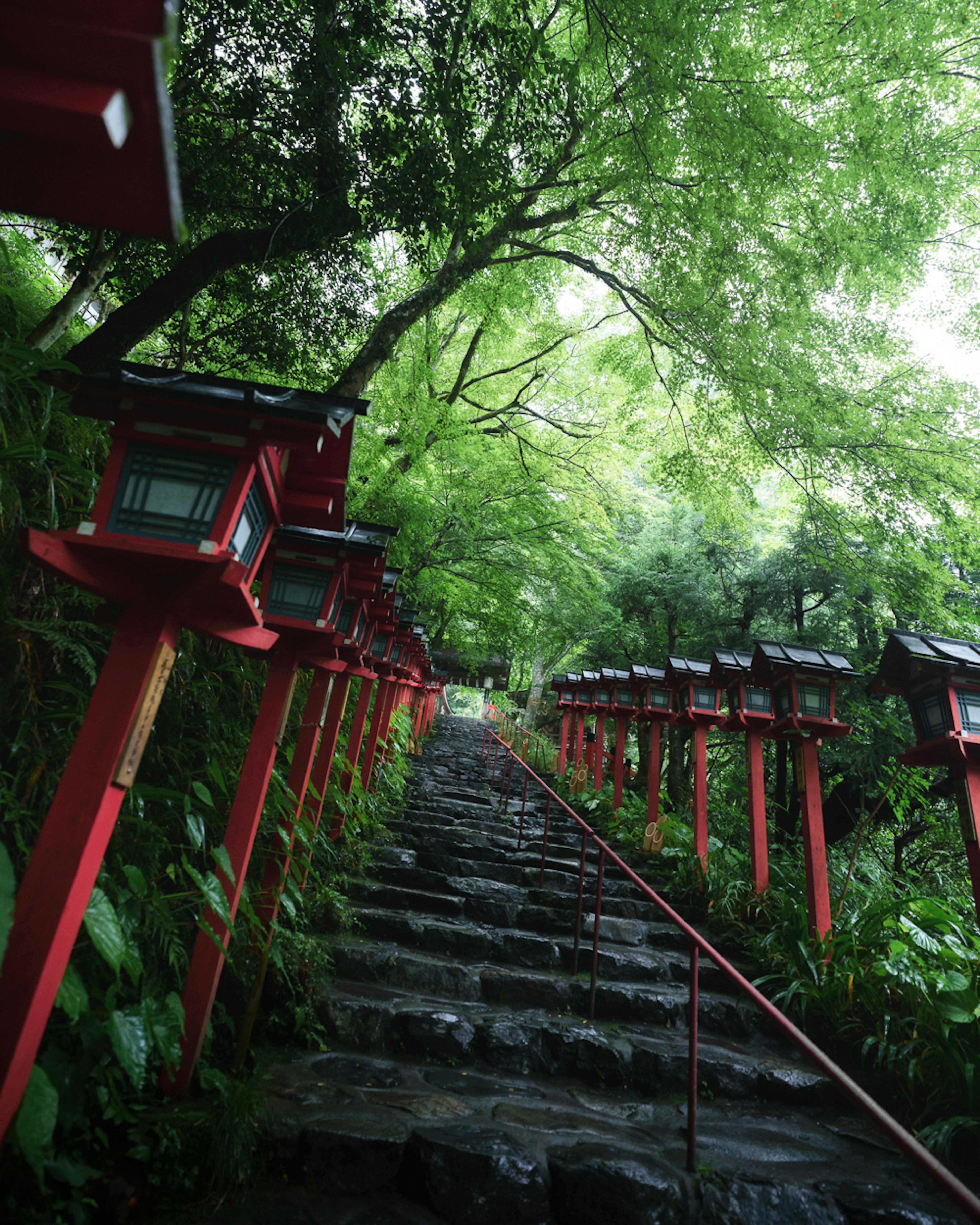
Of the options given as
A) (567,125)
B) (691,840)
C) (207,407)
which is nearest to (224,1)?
(567,125)

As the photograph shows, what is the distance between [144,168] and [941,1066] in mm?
5253

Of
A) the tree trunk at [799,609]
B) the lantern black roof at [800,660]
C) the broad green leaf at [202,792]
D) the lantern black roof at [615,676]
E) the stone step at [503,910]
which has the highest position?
the tree trunk at [799,609]

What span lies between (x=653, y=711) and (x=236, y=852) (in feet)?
23.4

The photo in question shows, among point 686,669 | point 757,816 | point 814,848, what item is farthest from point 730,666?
point 814,848

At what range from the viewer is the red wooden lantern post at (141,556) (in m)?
1.96

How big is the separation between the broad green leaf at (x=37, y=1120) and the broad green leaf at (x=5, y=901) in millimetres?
570

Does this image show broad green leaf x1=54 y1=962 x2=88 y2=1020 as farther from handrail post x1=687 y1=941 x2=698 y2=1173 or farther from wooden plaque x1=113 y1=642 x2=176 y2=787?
handrail post x1=687 y1=941 x2=698 y2=1173

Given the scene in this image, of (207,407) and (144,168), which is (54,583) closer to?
(207,407)

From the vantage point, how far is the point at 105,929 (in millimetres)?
2178

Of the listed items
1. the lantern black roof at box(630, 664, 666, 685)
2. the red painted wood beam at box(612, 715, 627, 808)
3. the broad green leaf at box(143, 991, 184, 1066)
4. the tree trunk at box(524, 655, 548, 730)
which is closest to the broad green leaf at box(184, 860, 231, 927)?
the broad green leaf at box(143, 991, 184, 1066)

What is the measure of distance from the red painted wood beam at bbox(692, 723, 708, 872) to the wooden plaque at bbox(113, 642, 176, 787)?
639cm

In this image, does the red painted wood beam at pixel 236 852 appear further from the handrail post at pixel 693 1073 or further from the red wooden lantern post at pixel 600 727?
the red wooden lantern post at pixel 600 727

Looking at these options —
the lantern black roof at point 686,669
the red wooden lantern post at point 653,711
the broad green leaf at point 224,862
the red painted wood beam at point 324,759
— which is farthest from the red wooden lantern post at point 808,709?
the broad green leaf at point 224,862

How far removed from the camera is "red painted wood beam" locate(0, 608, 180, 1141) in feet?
6.08
